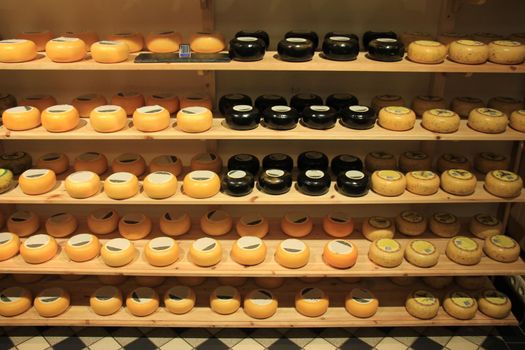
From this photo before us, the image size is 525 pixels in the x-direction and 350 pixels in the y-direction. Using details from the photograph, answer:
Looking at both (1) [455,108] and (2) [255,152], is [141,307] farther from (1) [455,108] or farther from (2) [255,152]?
(1) [455,108]

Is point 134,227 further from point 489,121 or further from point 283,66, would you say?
point 489,121

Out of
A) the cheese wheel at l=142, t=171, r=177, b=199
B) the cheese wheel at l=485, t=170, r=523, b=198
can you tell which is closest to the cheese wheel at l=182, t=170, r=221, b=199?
the cheese wheel at l=142, t=171, r=177, b=199

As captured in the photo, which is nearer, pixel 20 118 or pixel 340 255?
pixel 20 118

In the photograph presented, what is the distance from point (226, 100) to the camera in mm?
2898

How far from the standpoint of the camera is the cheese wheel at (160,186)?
9.14 ft

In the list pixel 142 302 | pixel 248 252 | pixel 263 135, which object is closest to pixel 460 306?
pixel 248 252

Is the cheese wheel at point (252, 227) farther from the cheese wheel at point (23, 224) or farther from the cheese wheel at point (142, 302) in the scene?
the cheese wheel at point (23, 224)

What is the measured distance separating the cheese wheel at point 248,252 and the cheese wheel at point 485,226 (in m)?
1.32

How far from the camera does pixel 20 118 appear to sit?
2.68m

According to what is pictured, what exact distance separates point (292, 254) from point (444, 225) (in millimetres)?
998

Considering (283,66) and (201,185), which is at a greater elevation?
(283,66)

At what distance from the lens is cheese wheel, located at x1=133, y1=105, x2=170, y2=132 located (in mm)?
2674

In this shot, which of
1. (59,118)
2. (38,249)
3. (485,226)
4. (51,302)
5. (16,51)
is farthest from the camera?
(485,226)

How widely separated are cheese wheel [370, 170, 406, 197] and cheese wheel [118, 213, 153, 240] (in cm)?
137
